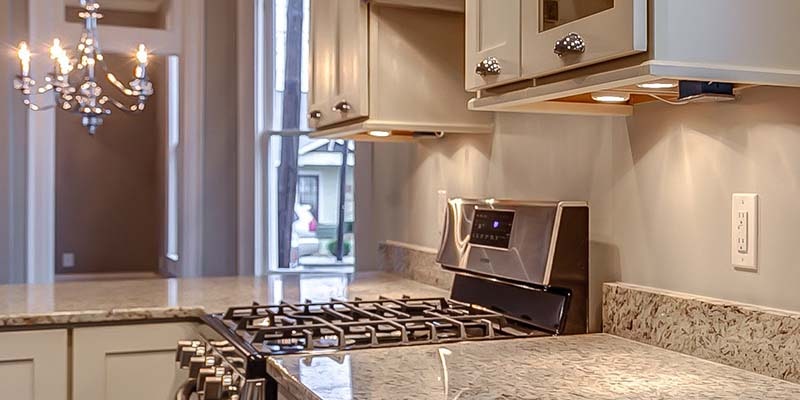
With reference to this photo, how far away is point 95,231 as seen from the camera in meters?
8.16

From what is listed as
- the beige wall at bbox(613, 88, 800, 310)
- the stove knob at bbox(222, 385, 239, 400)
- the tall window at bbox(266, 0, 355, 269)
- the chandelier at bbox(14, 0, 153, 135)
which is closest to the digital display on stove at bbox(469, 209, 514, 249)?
the beige wall at bbox(613, 88, 800, 310)

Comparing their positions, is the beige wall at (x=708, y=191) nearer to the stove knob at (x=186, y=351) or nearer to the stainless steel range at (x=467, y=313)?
the stainless steel range at (x=467, y=313)

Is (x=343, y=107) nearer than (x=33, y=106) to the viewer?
Yes

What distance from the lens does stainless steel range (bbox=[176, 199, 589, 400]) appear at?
168 cm

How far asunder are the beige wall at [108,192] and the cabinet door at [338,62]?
18.8 ft

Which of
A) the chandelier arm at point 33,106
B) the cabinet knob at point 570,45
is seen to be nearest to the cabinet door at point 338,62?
the cabinet knob at point 570,45

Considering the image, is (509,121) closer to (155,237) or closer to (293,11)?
(293,11)

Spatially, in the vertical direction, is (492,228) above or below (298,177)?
below

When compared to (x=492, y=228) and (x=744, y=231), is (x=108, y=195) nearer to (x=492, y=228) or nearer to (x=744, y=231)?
(x=492, y=228)

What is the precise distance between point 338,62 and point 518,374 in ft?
4.55

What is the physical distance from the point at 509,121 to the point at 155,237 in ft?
21.3

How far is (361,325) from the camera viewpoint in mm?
1795

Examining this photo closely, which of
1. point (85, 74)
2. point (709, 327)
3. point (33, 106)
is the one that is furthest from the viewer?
point (33, 106)

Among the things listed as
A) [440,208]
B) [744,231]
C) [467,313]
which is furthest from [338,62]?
[744,231]
